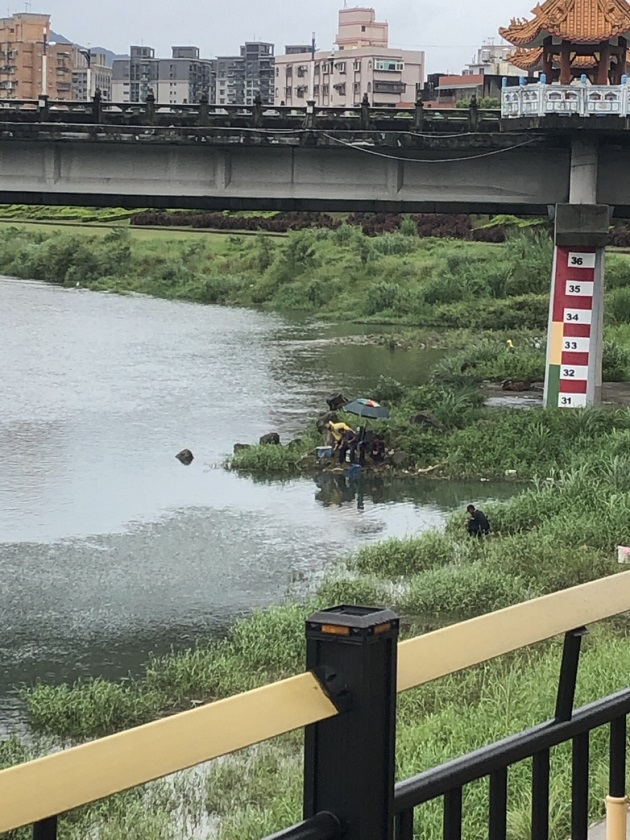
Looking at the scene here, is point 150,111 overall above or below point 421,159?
above

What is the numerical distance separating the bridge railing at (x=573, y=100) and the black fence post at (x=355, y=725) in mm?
22140

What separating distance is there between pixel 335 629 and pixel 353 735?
8.5 inches

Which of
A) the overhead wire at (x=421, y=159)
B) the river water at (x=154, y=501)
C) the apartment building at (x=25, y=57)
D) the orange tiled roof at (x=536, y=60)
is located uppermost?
the apartment building at (x=25, y=57)

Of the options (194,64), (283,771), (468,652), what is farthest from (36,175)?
(194,64)

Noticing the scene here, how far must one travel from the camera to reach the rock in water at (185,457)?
2262cm

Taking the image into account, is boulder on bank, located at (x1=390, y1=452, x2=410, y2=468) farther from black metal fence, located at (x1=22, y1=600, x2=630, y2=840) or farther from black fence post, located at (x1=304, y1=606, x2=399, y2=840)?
black fence post, located at (x1=304, y1=606, x2=399, y2=840)

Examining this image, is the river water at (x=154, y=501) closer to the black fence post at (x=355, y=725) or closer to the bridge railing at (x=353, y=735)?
the bridge railing at (x=353, y=735)

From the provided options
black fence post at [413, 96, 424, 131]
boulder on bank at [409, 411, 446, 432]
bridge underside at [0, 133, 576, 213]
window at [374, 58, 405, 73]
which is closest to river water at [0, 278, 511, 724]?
boulder on bank at [409, 411, 446, 432]

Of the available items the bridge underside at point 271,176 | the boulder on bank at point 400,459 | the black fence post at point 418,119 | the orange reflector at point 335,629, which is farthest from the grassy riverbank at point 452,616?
the black fence post at point 418,119

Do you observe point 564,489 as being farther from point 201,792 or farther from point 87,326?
point 87,326

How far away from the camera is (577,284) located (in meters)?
24.3

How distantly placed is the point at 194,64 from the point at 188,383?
126 m

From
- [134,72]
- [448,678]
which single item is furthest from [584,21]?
[134,72]

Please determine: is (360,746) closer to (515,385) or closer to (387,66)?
(515,385)
